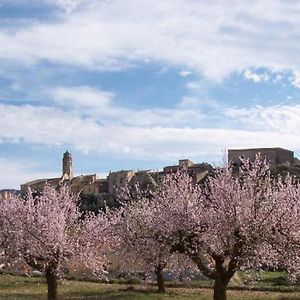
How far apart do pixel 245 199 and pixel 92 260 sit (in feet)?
47.8

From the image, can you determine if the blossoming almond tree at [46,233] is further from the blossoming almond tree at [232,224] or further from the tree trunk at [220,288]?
the tree trunk at [220,288]

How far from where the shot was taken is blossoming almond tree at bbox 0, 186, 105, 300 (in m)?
36.3

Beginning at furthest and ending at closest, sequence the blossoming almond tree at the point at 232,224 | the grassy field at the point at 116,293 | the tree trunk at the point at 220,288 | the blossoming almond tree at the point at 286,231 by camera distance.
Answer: the grassy field at the point at 116,293 → the tree trunk at the point at 220,288 → the blossoming almond tree at the point at 286,231 → the blossoming almond tree at the point at 232,224

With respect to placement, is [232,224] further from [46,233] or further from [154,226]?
[46,233]

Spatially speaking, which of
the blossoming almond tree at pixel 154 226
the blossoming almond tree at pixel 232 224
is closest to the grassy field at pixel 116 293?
the blossoming almond tree at pixel 154 226

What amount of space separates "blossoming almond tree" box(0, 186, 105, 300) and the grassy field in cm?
238

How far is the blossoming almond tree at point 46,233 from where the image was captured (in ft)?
119

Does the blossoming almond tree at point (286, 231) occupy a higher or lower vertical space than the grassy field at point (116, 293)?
higher

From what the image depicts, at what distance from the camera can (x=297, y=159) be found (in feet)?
627

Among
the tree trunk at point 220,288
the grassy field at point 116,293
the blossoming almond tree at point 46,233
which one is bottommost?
the grassy field at point 116,293

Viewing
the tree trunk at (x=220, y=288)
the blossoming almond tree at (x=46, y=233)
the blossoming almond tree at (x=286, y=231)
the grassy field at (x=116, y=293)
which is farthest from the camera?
the grassy field at (x=116, y=293)

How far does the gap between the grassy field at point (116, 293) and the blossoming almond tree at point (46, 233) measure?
2379 millimetres

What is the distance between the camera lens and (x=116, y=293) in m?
41.8

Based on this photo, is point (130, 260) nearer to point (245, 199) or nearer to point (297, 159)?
point (245, 199)
